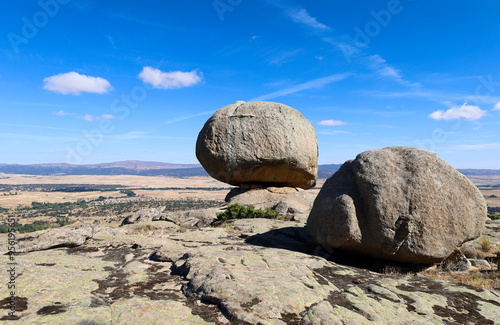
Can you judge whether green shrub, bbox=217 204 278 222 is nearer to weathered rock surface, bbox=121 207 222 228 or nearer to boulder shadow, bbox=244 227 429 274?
weathered rock surface, bbox=121 207 222 228

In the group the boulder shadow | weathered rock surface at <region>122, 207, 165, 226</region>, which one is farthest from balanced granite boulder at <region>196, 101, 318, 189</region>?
the boulder shadow

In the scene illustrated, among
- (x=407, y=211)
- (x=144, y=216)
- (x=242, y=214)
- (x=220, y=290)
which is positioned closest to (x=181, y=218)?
(x=144, y=216)

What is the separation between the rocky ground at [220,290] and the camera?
4.70 m

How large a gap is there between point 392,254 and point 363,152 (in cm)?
327

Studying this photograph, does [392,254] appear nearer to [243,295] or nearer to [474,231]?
[474,231]

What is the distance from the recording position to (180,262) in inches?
289

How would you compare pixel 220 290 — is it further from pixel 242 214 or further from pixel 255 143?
pixel 255 143

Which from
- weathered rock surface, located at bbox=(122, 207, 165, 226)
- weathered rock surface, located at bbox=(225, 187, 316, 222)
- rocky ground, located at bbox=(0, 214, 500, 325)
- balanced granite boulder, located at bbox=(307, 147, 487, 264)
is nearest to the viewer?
rocky ground, located at bbox=(0, 214, 500, 325)

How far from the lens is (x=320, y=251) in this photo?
957 centimetres

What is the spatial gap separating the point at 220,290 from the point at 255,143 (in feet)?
52.1

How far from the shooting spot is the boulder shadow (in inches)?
338

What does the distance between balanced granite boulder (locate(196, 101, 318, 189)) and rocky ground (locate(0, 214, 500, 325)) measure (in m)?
12.3

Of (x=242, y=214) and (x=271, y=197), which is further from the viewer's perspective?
(x=271, y=197)

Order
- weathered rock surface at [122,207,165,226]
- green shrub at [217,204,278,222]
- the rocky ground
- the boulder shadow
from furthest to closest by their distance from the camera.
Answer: weathered rock surface at [122,207,165,226] < green shrub at [217,204,278,222] < the boulder shadow < the rocky ground
